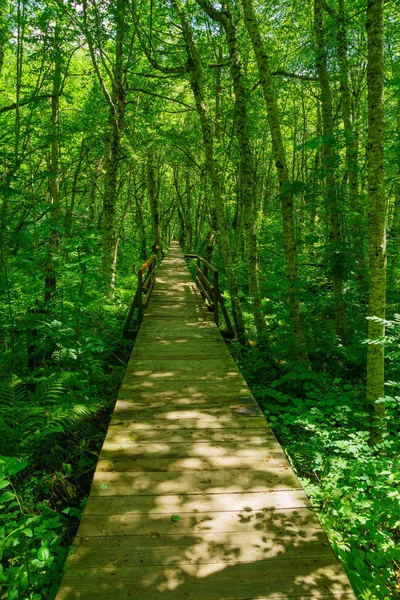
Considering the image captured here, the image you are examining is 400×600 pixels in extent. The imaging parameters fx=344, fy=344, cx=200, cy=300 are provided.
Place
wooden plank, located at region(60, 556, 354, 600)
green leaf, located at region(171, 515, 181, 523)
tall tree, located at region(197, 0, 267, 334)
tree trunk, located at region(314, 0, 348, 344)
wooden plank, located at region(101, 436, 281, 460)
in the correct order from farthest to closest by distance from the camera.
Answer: tall tree, located at region(197, 0, 267, 334) → tree trunk, located at region(314, 0, 348, 344) → wooden plank, located at region(101, 436, 281, 460) → green leaf, located at region(171, 515, 181, 523) → wooden plank, located at region(60, 556, 354, 600)

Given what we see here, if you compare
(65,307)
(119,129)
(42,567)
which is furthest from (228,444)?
(119,129)

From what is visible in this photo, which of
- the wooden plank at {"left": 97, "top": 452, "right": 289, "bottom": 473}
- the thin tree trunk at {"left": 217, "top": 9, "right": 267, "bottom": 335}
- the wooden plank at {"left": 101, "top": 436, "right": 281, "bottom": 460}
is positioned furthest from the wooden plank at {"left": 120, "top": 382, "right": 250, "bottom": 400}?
the thin tree trunk at {"left": 217, "top": 9, "right": 267, "bottom": 335}

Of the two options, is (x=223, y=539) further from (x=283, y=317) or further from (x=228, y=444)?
(x=283, y=317)

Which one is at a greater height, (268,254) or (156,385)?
(268,254)

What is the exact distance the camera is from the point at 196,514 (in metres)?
2.71

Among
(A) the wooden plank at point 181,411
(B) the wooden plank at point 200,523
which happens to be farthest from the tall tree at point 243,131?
(B) the wooden plank at point 200,523

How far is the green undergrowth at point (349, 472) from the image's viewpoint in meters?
2.69

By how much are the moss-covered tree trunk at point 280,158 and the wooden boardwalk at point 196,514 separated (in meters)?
1.99

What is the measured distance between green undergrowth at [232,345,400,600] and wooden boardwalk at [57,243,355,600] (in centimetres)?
47

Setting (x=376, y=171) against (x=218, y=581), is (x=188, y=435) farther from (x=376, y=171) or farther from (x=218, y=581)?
(x=376, y=171)

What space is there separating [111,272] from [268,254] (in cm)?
764

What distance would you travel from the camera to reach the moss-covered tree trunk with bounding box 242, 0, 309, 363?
5.82m

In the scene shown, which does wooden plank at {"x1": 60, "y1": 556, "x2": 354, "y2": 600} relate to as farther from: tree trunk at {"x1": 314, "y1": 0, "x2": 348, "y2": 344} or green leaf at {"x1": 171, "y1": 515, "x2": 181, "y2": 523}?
tree trunk at {"x1": 314, "y1": 0, "x2": 348, "y2": 344}

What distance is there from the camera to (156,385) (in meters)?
5.01
